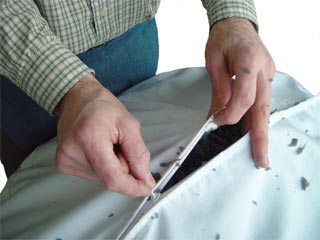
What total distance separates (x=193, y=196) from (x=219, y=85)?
18 cm

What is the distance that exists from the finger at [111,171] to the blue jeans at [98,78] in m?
0.30

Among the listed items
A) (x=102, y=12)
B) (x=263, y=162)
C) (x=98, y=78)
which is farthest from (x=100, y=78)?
(x=263, y=162)

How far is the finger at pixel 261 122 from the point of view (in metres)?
0.47

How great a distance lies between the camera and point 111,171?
1.23ft

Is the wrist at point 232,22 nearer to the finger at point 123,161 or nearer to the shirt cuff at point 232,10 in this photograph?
the shirt cuff at point 232,10

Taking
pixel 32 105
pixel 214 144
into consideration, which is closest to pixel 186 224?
pixel 214 144

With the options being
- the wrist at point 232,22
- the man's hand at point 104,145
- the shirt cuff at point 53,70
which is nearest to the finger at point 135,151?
the man's hand at point 104,145

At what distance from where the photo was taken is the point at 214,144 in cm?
51

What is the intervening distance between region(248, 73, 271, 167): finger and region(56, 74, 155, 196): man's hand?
151 millimetres

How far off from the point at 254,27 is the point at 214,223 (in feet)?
1.17

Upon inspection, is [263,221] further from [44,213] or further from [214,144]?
[44,213]

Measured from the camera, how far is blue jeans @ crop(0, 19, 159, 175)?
64cm

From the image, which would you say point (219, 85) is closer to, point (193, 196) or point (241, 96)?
point (241, 96)

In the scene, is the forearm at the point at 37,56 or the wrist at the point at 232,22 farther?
the wrist at the point at 232,22
